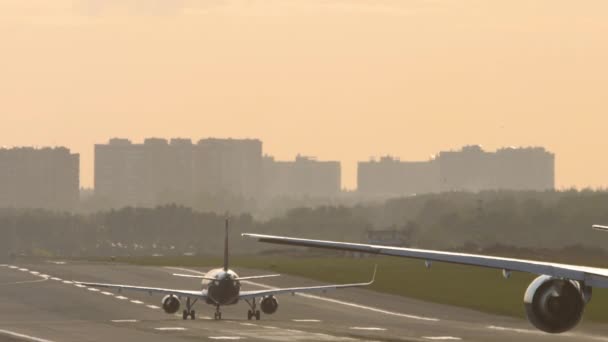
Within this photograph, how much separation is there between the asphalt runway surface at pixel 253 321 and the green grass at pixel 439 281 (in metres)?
3.06

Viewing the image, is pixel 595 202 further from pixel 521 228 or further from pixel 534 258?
pixel 534 258

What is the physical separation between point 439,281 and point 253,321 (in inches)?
1497

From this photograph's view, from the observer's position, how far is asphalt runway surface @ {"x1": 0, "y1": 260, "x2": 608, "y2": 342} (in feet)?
215

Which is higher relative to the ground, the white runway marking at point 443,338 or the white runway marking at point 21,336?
the white runway marking at point 443,338

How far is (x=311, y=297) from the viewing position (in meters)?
99.2

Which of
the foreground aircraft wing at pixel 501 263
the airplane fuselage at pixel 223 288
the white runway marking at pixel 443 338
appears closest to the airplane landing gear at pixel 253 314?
the airplane fuselage at pixel 223 288

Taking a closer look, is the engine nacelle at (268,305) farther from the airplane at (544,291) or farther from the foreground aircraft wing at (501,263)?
the foreground aircraft wing at (501,263)

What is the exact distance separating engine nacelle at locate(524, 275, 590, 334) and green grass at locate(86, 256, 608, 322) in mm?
44380

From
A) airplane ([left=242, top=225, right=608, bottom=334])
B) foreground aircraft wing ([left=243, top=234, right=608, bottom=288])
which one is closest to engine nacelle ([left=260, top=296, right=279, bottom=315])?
airplane ([left=242, top=225, right=608, bottom=334])

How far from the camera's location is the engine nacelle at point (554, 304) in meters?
34.3

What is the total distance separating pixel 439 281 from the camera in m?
113

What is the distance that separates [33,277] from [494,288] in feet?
142

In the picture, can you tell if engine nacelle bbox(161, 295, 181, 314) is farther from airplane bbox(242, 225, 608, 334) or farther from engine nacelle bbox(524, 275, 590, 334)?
engine nacelle bbox(524, 275, 590, 334)

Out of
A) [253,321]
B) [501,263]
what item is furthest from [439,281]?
[501,263]
